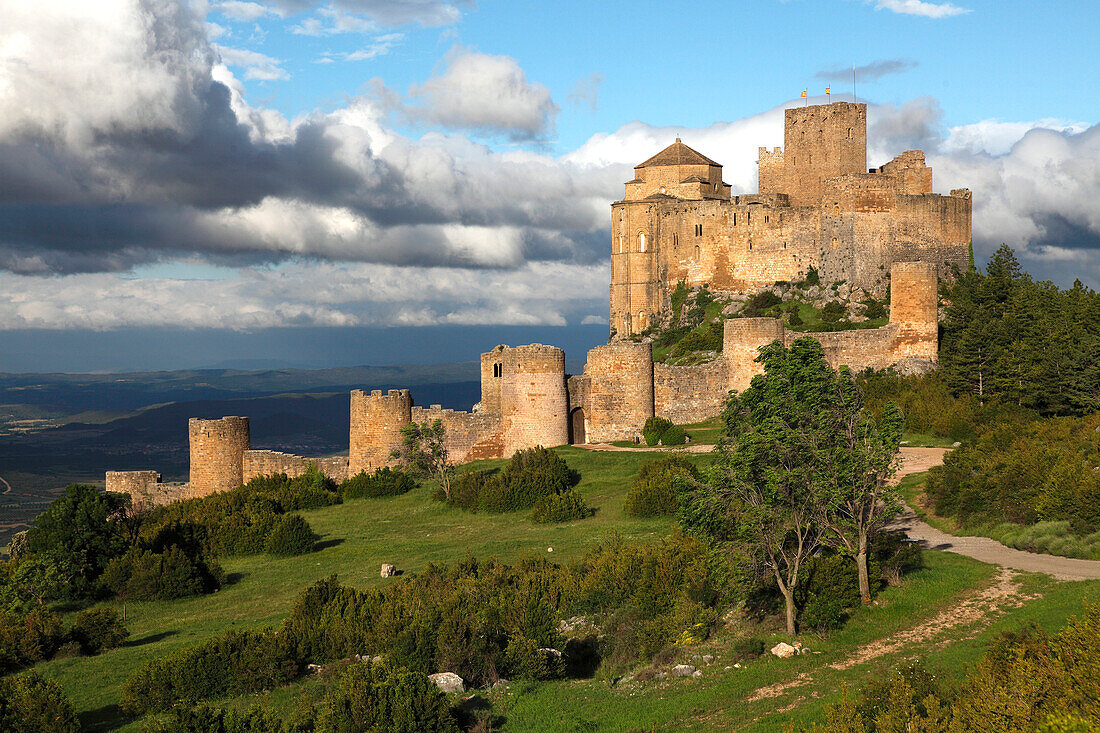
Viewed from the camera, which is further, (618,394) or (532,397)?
(618,394)

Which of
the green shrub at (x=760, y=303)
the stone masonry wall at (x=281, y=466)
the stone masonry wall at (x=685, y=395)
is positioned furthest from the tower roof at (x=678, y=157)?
the stone masonry wall at (x=281, y=466)

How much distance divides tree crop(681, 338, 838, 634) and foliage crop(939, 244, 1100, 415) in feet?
52.1

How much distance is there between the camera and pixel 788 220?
176ft

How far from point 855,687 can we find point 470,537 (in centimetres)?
1294

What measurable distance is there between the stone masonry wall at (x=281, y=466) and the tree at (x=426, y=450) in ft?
12.4

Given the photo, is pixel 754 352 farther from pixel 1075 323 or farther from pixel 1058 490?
pixel 1058 490

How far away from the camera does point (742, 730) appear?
11.8 m

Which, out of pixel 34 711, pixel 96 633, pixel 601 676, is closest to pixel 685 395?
pixel 601 676

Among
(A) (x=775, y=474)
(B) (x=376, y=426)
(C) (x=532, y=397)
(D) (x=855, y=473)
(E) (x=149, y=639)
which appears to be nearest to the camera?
(A) (x=775, y=474)

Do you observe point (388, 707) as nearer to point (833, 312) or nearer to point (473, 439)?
point (473, 439)

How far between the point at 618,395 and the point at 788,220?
927 inches

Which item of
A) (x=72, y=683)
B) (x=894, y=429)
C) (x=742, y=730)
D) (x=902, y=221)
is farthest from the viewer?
(x=902, y=221)

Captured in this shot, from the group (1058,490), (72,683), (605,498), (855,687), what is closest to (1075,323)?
(1058,490)

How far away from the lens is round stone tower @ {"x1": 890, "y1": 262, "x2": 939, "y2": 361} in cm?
3647
